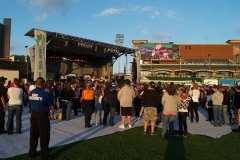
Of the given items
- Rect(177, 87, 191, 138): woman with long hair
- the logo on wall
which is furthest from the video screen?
Rect(177, 87, 191, 138): woman with long hair

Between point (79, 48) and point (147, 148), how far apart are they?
94.0 feet

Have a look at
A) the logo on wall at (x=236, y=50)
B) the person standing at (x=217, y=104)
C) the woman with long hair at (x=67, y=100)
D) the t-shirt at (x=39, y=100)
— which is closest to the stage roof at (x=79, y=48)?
the woman with long hair at (x=67, y=100)

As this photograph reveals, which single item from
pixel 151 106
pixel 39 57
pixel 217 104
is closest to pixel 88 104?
pixel 151 106

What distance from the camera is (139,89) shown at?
1324cm

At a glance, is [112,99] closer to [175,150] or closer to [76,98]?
[76,98]

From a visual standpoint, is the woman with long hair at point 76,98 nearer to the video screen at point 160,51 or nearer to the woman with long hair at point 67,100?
the woman with long hair at point 67,100

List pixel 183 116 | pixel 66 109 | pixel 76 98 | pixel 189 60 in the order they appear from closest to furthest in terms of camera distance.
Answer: pixel 183 116
pixel 66 109
pixel 76 98
pixel 189 60

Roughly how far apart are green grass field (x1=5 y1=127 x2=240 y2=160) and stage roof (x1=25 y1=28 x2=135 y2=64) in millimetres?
18529

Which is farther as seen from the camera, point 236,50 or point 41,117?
point 236,50

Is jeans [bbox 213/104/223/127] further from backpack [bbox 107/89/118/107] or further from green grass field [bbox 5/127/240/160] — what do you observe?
backpack [bbox 107/89/118/107]

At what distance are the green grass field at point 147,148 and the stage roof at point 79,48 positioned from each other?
18.5 m

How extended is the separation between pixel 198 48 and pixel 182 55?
16.9 ft

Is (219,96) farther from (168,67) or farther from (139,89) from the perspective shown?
(168,67)

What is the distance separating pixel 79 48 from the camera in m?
34.1
